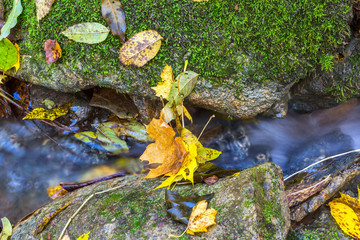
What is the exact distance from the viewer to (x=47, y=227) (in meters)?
2.10

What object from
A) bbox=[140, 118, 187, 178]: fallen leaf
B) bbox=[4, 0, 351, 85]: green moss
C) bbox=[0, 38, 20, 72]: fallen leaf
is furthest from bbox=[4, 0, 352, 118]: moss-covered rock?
bbox=[140, 118, 187, 178]: fallen leaf

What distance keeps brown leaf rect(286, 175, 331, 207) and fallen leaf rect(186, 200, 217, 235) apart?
1.00m

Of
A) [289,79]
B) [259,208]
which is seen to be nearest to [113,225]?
[259,208]

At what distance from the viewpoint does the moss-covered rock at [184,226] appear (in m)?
1.66

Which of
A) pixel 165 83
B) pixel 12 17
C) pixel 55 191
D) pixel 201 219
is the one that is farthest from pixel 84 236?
pixel 12 17

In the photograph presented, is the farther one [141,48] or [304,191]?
[304,191]

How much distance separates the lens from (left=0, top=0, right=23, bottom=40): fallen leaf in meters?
2.27

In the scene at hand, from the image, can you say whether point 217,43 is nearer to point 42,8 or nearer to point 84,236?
point 42,8

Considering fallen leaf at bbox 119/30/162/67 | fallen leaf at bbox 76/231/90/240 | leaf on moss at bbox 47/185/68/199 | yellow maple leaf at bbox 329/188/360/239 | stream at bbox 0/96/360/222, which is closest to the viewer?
fallen leaf at bbox 76/231/90/240

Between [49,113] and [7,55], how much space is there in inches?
32.4

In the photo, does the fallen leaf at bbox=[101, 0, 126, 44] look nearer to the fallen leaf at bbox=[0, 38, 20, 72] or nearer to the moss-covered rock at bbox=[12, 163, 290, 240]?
the fallen leaf at bbox=[0, 38, 20, 72]

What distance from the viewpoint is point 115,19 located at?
84.4 inches

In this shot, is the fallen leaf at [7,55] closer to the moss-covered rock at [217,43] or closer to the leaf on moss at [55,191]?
the moss-covered rock at [217,43]

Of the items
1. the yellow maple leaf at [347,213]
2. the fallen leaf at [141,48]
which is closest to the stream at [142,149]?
the yellow maple leaf at [347,213]
